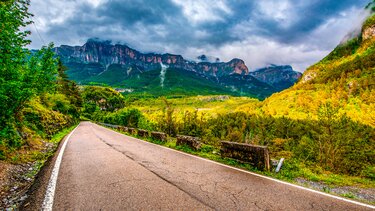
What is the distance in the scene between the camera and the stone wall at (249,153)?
21.7 ft

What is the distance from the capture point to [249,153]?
7176 millimetres

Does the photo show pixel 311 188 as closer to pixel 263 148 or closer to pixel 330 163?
pixel 263 148

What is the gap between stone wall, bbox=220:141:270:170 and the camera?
21.7 feet

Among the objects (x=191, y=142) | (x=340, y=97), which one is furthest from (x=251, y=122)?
(x=191, y=142)

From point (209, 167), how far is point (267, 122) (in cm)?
3003

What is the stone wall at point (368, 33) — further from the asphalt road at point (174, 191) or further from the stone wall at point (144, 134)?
the asphalt road at point (174, 191)

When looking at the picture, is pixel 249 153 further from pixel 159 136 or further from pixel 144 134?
pixel 144 134

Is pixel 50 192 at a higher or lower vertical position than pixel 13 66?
lower

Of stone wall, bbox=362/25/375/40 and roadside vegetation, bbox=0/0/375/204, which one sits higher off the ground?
stone wall, bbox=362/25/375/40

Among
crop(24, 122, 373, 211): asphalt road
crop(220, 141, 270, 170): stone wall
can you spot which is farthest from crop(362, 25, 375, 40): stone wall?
crop(24, 122, 373, 211): asphalt road

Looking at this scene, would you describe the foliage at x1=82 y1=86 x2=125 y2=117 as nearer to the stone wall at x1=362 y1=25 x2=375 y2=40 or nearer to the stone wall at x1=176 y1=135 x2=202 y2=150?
the stone wall at x1=176 y1=135 x2=202 y2=150

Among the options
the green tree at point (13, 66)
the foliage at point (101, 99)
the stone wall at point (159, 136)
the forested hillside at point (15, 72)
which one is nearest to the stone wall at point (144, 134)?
the stone wall at point (159, 136)

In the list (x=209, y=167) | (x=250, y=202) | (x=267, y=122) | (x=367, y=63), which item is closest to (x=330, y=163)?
(x=209, y=167)

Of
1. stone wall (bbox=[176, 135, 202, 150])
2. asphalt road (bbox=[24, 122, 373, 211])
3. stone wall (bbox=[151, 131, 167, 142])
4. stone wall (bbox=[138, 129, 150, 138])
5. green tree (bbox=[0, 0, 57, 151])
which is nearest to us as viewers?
asphalt road (bbox=[24, 122, 373, 211])
